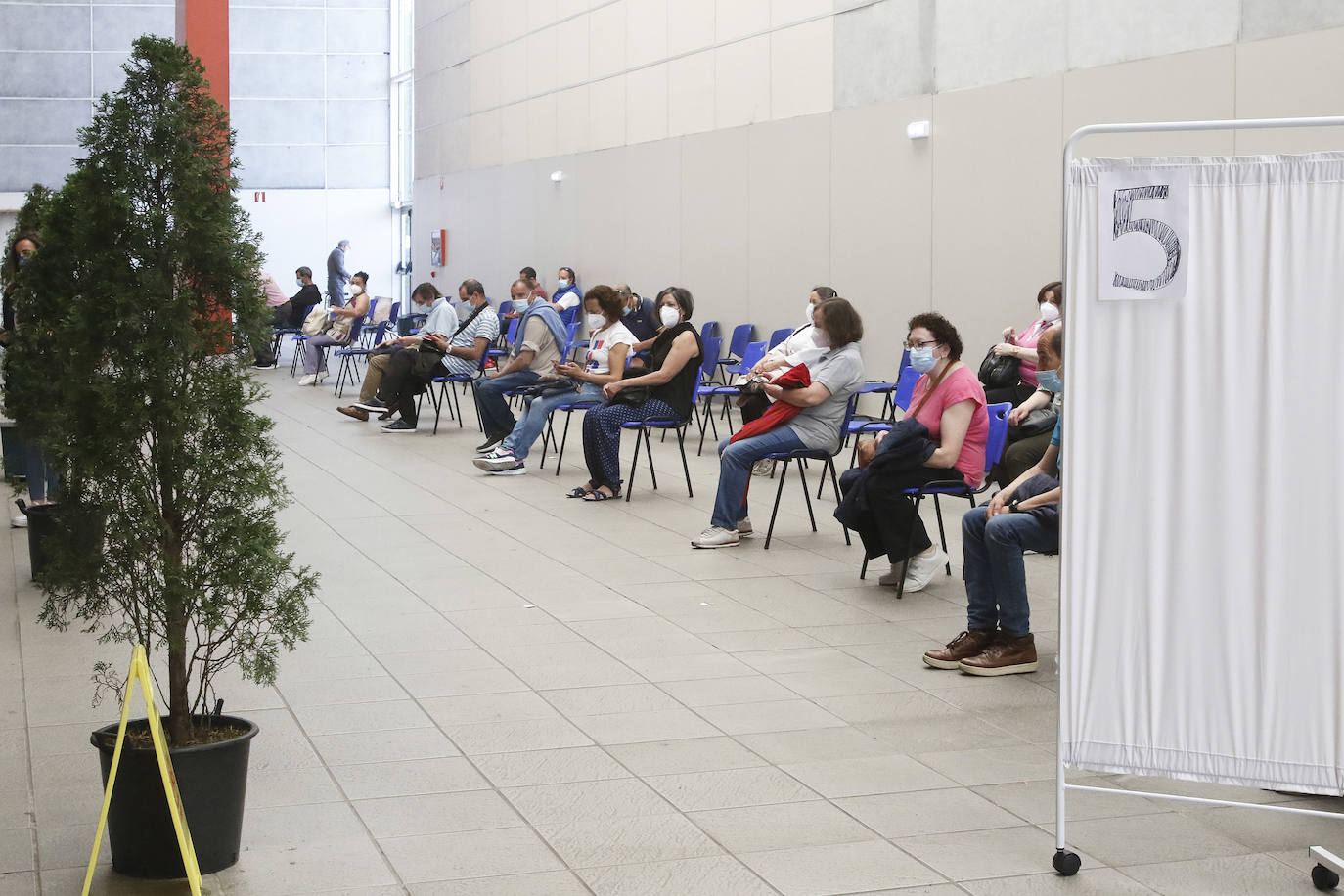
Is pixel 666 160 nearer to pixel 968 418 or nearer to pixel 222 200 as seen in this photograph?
pixel 968 418

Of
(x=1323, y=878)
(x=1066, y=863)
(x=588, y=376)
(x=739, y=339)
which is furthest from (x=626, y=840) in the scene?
(x=739, y=339)

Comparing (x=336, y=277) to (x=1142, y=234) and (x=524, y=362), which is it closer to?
(x=524, y=362)

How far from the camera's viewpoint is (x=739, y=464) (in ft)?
Result: 25.1

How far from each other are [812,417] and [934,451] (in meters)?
1.27

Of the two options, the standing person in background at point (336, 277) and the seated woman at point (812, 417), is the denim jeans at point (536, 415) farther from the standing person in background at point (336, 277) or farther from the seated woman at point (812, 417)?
the standing person in background at point (336, 277)

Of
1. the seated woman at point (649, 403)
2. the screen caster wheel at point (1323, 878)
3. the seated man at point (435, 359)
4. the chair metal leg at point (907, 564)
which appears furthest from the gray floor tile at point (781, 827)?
the seated man at point (435, 359)

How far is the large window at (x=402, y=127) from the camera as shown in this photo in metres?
27.2

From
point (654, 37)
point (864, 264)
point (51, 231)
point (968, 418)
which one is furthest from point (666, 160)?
point (51, 231)

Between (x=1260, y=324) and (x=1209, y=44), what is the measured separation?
644 cm

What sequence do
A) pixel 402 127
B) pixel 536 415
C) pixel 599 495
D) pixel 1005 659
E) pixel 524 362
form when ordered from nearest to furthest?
pixel 1005 659
pixel 599 495
pixel 536 415
pixel 524 362
pixel 402 127

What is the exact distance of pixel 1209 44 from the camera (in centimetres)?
906

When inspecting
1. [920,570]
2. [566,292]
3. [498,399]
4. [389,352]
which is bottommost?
[920,570]

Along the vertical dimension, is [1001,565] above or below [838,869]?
above

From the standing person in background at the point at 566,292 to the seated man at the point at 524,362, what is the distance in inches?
241
